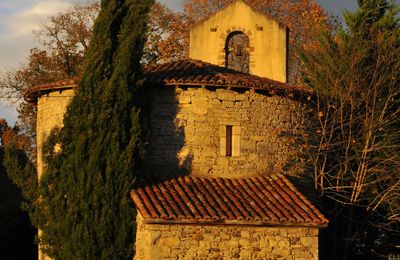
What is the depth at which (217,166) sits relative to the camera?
18.5 m

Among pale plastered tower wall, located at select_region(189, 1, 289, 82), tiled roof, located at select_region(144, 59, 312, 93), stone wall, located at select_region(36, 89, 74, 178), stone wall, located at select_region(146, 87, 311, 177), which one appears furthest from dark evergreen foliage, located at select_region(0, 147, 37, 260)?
pale plastered tower wall, located at select_region(189, 1, 289, 82)

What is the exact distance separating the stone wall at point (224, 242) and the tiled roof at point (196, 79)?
333 centimetres

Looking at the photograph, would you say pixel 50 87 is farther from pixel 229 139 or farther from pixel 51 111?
pixel 229 139

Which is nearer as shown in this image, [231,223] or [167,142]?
[231,223]

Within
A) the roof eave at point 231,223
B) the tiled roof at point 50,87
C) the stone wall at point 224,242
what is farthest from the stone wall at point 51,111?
the roof eave at point 231,223

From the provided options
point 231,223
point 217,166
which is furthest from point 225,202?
point 217,166

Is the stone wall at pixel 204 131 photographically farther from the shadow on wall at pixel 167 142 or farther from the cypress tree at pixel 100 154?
the cypress tree at pixel 100 154

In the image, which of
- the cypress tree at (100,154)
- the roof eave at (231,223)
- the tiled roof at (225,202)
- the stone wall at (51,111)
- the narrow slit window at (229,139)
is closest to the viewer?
the roof eave at (231,223)

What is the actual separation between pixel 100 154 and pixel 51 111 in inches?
113

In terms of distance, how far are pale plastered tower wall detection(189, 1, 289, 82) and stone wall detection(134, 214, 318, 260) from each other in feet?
20.2

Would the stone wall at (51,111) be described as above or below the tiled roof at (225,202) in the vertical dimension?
above

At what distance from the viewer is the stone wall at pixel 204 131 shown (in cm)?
1844

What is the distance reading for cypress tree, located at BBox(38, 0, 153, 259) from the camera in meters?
17.2

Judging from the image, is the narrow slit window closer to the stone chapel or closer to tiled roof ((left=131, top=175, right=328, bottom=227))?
the stone chapel
